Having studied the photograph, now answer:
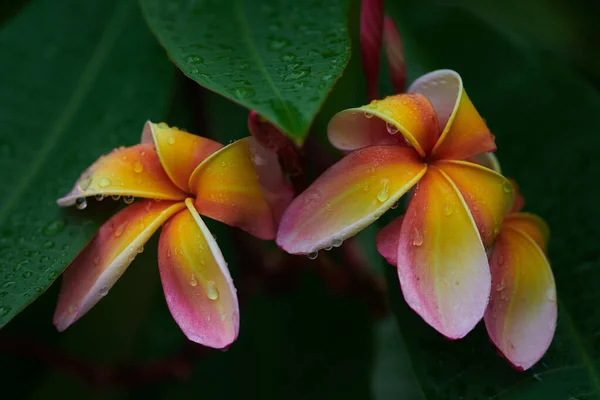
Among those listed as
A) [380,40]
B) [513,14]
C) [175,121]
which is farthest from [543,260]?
[513,14]

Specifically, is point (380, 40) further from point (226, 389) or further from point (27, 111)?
point (226, 389)

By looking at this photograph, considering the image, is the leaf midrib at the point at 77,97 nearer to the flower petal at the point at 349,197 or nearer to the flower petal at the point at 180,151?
the flower petal at the point at 180,151

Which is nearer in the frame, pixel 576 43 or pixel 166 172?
pixel 166 172

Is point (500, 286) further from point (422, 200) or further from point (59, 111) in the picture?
point (59, 111)

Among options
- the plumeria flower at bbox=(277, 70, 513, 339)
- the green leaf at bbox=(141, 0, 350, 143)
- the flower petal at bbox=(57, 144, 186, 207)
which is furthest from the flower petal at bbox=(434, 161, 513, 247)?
the flower petal at bbox=(57, 144, 186, 207)

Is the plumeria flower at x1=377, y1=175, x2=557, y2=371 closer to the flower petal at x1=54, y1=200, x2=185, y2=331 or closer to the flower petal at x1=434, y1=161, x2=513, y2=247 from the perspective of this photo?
the flower petal at x1=434, y1=161, x2=513, y2=247

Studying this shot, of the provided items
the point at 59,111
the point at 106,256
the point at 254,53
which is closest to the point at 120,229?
the point at 106,256
